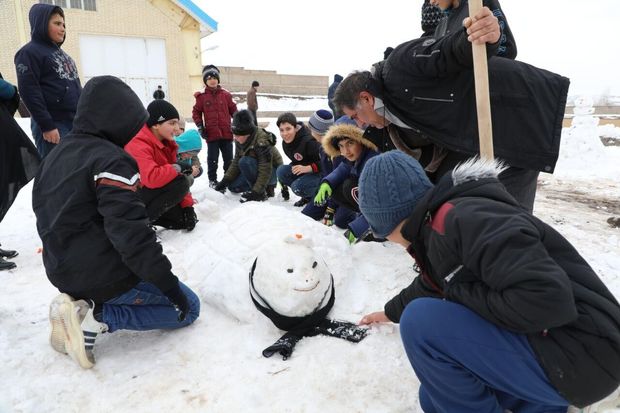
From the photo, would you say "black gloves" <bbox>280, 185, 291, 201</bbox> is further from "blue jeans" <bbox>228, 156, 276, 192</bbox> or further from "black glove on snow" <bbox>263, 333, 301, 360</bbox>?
"black glove on snow" <bbox>263, 333, 301, 360</bbox>

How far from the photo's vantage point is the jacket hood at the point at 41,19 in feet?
12.7

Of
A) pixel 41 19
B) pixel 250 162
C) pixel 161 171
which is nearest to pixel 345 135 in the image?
pixel 161 171

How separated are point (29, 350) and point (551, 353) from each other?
2.43 metres

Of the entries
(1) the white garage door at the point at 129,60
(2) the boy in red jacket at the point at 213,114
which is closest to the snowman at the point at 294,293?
(2) the boy in red jacket at the point at 213,114

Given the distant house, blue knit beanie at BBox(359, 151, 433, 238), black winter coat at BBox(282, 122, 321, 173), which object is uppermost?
the distant house

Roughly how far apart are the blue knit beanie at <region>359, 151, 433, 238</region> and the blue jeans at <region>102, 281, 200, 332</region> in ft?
4.39

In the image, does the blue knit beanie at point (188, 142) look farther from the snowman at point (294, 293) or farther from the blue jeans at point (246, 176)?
the snowman at point (294, 293)

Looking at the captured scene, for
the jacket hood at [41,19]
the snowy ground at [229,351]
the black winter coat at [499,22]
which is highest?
the jacket hood at [41,19]

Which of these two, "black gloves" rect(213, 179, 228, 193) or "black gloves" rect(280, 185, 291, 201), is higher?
"black gloves" rect(213, 179, 228, 193)

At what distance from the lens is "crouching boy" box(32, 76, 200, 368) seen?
1996 millimetres

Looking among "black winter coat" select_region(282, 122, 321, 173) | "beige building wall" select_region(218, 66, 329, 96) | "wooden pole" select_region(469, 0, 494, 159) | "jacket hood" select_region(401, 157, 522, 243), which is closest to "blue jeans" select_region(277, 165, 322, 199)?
"black winter coat" select_region(282, 122, 321, 173)

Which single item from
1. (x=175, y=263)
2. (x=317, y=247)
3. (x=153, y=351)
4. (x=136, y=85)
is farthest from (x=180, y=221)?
(x=136, y=85)

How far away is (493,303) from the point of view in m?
1.28

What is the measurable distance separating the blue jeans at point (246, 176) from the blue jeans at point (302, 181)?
20cm
